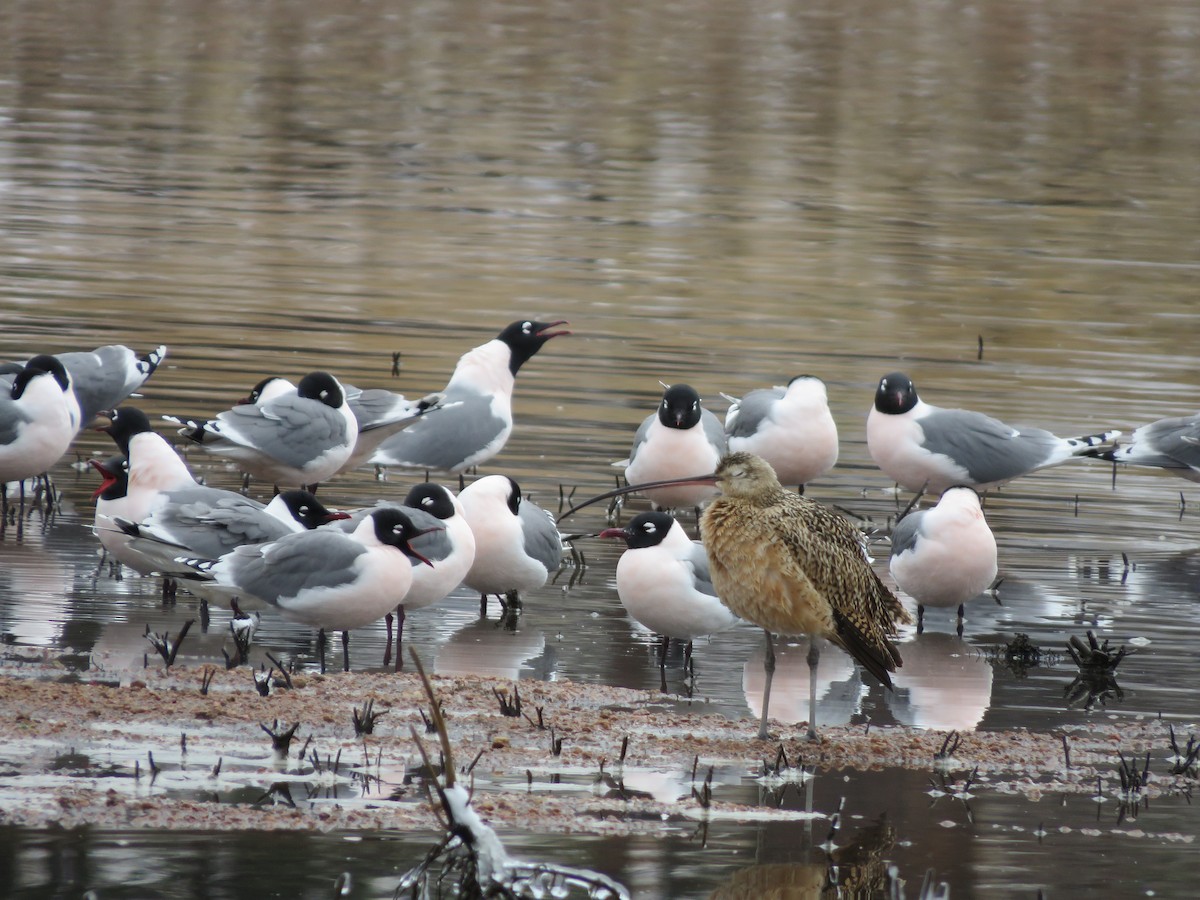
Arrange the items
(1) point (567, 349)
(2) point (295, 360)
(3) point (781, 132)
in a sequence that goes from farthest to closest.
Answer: (3) point (781, 132) < (1) point (567, 349) < (2) point (295, 360)

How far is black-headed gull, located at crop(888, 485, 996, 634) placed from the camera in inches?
391

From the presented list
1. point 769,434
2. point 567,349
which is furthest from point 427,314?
point 769,434

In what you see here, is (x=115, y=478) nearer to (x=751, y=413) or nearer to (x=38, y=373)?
(x=38, y=373)

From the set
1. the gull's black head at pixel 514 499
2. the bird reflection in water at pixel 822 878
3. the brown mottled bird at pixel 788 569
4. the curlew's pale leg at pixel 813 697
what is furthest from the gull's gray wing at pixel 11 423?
the bird reflection in water at pixel 822 878

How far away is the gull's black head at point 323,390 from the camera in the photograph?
1199cm

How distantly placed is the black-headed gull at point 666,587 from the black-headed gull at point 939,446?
359 cm

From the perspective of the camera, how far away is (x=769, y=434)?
12523 mm

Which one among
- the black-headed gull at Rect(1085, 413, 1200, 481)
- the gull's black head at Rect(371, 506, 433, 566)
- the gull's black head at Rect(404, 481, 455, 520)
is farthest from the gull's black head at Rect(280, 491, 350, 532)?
the black-headed gull at Rect(1085, 413, 1200, 481)

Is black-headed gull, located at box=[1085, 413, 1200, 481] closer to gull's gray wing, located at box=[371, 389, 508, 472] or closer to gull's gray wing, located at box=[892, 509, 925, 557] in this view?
gull's gray wing, located at box=[892, 509, 925, 557]

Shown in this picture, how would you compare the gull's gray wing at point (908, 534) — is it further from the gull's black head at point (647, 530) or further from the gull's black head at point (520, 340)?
the gull's black head at point (520, 340)

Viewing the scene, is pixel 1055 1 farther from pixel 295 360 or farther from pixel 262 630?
pixel 262 630

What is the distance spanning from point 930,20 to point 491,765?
54.1m

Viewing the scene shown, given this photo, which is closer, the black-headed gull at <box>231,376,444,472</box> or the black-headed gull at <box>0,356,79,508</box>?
the black-headed gull at <box>0,356,79,508</box>

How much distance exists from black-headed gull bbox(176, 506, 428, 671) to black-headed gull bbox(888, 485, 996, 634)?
2704 mm
